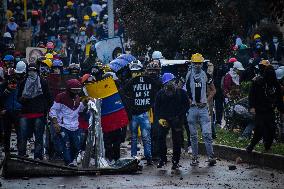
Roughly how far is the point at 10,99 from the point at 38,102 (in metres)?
1.28

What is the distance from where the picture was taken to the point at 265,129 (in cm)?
1808

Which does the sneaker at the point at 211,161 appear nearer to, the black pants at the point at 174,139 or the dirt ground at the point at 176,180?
the dirt ground at the point at 176,180

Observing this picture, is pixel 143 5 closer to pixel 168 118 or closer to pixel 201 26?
pixel 201 26

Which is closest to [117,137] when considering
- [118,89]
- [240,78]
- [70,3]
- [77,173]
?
[118,89]

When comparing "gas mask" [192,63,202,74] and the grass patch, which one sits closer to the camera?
the grass patch

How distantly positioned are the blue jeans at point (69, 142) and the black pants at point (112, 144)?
84 centimetres

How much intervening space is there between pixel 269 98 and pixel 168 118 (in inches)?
80.2

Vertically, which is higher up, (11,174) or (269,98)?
(269,98)

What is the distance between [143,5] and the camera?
85.6 ft

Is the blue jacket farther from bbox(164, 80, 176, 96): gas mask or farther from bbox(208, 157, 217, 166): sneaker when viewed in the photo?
bbox(208, 157, 217, 166): sneaker

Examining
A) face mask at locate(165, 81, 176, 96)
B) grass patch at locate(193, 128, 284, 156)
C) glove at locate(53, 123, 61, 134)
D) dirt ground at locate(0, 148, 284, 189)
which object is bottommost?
dirt ground at locate(0, 148, 284, 189)

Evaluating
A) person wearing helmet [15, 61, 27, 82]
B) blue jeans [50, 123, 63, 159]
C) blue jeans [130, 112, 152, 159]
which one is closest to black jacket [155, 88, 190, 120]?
blue jeans [130, 112, 152, 159]

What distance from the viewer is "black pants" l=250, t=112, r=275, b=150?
59.3 ft

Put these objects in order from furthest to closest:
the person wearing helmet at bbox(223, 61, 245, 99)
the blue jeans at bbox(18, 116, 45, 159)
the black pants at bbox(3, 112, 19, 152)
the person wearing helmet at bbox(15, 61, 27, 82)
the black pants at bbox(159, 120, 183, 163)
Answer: the person wearing helmet at bbox(223, 61, 245, 99), the black pants at bbox(3, 112, 19, 152), the person wearing helmet at bbox(15, 61, 27, 82), the blue jeans at bbox(18, 116, 45, 159), the black pants at bbox(159, 120, 183, 163)
